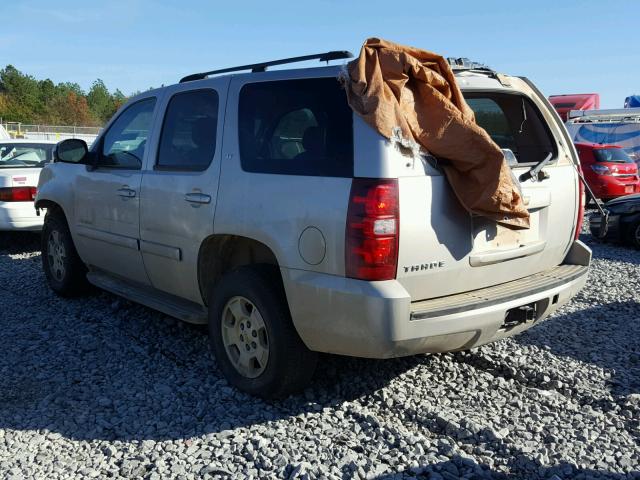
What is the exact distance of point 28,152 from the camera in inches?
392

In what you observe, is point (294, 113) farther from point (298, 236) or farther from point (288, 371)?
point (288, 371)

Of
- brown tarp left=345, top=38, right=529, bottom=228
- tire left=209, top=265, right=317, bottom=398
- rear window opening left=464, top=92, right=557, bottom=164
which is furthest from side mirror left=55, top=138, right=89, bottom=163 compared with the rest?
rear window opening left=464, top=92, right=557, bottom=164

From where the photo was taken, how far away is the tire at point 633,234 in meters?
9.60

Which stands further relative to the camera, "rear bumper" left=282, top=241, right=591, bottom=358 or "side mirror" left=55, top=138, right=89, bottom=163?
"side mirror" left=55, top=138, right=89, bottom=163

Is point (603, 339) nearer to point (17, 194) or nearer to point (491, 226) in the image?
point (491, 226)

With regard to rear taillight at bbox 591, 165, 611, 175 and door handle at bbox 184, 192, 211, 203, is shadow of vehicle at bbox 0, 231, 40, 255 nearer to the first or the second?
door handle at bbox 184, 192, 211, 203

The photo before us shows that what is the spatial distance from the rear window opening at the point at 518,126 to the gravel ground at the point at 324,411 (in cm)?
149

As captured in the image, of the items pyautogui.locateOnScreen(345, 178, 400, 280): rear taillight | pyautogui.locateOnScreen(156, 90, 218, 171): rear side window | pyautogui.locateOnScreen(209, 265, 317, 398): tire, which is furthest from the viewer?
pyautogui.locateOnScreen(156, 90, 218, 171): rear side window

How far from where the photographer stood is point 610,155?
14117mm

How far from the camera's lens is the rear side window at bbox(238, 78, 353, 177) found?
3459mm

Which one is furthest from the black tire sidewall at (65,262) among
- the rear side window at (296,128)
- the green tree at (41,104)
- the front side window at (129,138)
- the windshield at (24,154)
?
the green tree at (41,104)

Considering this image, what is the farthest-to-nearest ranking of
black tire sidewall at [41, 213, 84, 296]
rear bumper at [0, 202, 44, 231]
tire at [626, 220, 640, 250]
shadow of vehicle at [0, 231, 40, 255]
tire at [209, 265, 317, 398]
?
tire at [626, 220, 640, 250]
shadow of vehicle at [0, 231, 40, 255]
rear bumper at [0, 202, 44, 231]
black tire sidewall at [41, 213, 84, 296]
tire at [209, 265, 317, 398]

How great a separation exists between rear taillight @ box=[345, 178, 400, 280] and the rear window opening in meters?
1.48

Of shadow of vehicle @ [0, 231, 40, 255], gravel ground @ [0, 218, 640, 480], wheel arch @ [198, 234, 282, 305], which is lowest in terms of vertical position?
gravel ground @ [0, 218, 640, 480]
